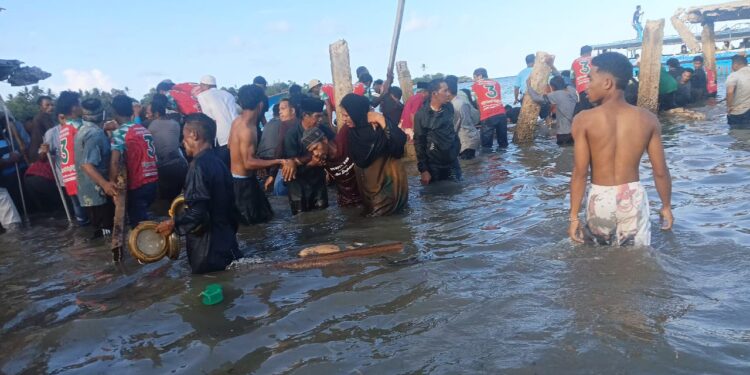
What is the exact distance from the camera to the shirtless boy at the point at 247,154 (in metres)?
6.08

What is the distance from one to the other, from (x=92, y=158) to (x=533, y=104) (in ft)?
30.1

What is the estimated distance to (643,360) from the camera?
2.74 metres

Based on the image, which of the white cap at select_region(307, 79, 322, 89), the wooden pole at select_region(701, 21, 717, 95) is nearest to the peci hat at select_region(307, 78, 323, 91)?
the white cap at select_region(307, 79, 322, 89)

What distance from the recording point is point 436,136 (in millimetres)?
7414

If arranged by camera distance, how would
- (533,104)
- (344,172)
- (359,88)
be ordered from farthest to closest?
(533,104)
(359,88)
(344,172)

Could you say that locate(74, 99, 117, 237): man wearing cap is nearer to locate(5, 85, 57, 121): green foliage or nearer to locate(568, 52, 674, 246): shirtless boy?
locate(568, 52, 674, 246): shirtless boy

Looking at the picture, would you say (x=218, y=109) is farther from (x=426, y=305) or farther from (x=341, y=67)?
(x=426, y=305)

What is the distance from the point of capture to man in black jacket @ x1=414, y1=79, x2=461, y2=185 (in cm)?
735

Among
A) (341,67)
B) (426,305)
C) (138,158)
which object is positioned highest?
(341,67)

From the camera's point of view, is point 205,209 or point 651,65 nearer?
point 205,209

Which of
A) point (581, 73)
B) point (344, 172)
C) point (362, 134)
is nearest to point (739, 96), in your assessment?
point (581, 73)

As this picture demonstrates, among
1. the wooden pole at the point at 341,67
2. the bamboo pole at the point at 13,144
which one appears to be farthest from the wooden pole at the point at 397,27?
the bamboo pole at the point at 13,144

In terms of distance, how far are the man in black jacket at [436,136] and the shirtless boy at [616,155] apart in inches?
136

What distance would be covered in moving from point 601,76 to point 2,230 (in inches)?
331
